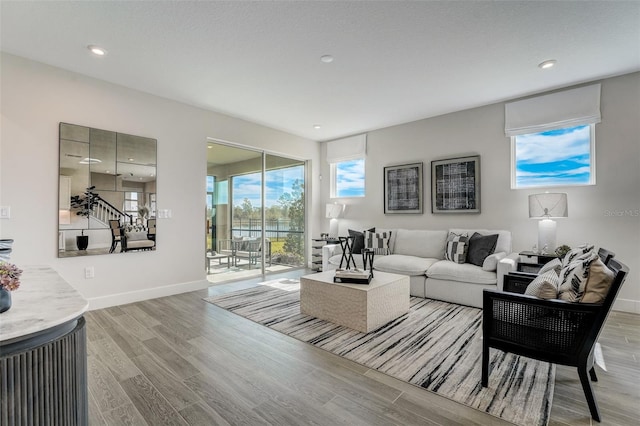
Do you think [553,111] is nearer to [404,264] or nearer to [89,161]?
[404,264]

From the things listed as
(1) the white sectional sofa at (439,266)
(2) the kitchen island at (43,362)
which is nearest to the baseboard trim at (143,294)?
(1) the white sectional sofa at (439,266)

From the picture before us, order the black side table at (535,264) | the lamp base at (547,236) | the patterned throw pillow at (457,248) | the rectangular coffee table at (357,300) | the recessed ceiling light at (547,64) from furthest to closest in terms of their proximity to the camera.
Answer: the patterned throw pillow at (457,248) → the lamp base at (547,236) → the black side table at (535,264) → the recessed ceiling light at (547,64) → the rectangular coffee table at (357,300)

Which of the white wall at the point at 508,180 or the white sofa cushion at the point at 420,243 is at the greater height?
the white wall at the point at 508,180

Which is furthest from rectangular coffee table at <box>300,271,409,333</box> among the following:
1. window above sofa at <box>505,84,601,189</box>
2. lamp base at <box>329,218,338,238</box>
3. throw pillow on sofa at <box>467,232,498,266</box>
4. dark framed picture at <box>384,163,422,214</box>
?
lamp base at <box>329,218,338,238</box>

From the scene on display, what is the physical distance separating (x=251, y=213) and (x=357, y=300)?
3.15 meters

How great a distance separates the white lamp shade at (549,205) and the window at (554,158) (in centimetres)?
51

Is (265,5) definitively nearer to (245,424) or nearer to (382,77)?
(382,77)

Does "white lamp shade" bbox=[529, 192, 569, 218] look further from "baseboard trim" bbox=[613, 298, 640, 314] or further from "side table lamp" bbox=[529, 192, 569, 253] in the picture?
"baseboard trim" bbox=[613, 298, 640, 314]

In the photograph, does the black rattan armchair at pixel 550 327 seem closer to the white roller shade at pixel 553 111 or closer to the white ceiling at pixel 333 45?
Answer: the white ceiling at pixel 333 45

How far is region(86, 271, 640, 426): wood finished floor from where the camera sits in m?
1.66

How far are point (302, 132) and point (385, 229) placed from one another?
247 cm

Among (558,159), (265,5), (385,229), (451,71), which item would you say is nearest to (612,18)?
(451,71)

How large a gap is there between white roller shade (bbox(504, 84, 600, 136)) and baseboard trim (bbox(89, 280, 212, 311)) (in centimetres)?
499

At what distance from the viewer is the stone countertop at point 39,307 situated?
88 centimetres
